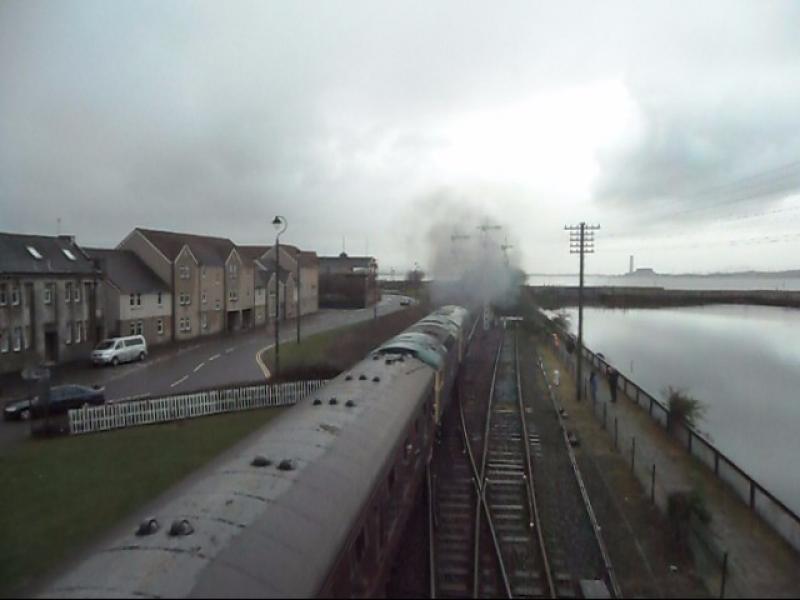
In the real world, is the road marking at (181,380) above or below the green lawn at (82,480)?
above

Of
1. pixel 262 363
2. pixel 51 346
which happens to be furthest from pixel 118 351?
pixel 262 363

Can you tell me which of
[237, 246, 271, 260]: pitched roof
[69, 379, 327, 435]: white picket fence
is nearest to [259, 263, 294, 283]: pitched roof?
[237, 246, 271, 260]: pitched roof

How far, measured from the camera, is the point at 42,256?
102 feet

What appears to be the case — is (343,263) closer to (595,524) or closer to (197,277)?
(197,277)

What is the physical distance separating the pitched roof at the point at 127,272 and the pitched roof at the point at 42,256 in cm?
146

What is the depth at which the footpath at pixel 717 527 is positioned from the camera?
975cm

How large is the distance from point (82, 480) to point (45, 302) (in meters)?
19.6

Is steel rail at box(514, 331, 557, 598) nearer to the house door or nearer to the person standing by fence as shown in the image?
the person standing by fence

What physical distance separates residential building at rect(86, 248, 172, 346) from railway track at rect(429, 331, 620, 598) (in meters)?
23.7

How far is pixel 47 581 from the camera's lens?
520 cm

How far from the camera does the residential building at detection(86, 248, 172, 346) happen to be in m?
34.8

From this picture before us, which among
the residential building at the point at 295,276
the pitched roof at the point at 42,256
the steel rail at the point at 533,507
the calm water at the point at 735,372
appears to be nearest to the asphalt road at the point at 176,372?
the pitched roof at the point at 42,256

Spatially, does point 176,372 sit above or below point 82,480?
above

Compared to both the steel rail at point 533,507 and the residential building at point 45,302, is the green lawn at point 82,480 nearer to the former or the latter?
the steel rail at point 533,507
